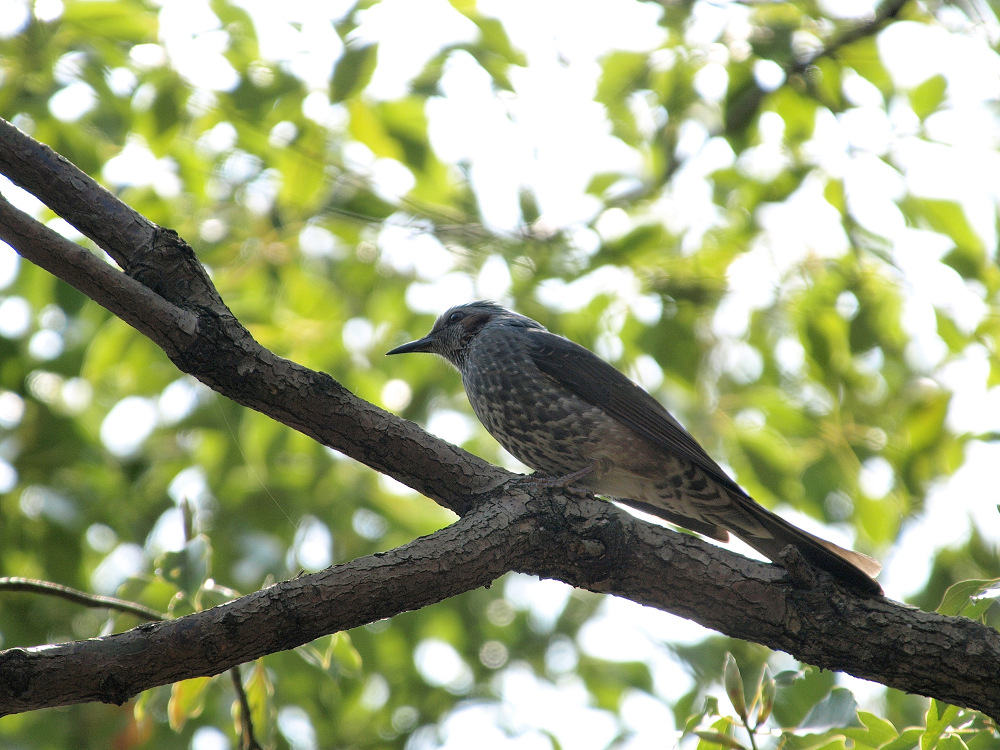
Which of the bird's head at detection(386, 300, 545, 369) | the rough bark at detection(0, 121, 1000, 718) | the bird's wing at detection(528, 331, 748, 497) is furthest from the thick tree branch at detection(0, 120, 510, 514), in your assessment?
the bird's head at detection(386, 300, 545, 369)

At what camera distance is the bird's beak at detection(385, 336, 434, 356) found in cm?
427

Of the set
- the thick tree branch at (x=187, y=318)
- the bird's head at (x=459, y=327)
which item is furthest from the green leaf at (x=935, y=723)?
the bird's head at (x=459, y=327)

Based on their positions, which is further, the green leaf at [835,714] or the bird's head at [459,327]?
the bird's head at [459,327]

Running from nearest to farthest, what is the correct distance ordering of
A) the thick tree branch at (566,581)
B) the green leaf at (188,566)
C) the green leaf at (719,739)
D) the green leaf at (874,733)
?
the thick tree branch at (566,581) < the green leaf at (719,739) < the green leaf at (874,733) < the green leaf at (188,566)

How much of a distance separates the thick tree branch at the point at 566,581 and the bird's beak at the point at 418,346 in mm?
1874

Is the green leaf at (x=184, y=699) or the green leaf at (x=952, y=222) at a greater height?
the green leaf at (x=952, y=222)

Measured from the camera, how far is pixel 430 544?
2.27 m

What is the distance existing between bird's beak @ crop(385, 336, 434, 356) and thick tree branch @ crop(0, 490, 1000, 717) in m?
1.87

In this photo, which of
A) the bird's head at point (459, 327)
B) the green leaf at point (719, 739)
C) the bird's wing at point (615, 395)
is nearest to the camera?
the green leaf at point (719, 739)

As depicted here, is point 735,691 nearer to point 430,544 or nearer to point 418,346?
point 430,544

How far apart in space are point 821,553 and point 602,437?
1.02 m

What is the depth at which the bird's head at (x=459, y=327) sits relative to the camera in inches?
167

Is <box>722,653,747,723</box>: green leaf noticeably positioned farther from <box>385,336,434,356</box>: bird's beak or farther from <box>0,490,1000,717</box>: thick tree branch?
<box>385,336,434,356</box>: bird's beak

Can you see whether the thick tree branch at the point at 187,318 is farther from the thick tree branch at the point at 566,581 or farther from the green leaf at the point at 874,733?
the green leaf at the point at 874,733
